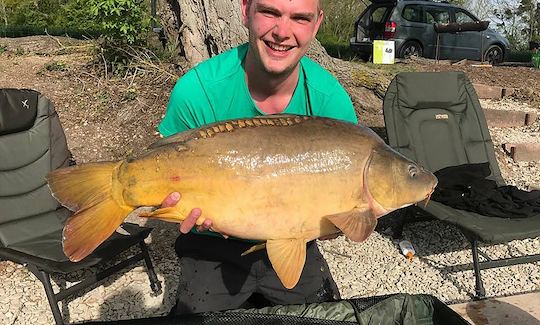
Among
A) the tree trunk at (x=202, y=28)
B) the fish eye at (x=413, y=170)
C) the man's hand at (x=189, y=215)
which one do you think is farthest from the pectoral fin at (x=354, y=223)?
the tree trunk at (x=202, y=28)

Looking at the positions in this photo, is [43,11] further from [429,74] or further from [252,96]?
[252,96]

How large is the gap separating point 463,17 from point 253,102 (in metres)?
10.4

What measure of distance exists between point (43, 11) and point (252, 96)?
16339 mm

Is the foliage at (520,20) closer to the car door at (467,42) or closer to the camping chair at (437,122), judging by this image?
the car door at (467,42)

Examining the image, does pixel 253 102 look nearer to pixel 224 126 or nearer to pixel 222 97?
pixel 222 97

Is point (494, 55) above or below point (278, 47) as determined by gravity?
below

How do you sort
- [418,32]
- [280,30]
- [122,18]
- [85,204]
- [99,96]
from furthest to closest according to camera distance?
[418,32] → [99,96] → [122,18] → [280,30] → [85,204]

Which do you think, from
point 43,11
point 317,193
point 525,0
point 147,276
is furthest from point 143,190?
point 525,0

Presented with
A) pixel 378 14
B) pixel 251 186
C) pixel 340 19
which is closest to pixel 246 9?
pixel 251 186

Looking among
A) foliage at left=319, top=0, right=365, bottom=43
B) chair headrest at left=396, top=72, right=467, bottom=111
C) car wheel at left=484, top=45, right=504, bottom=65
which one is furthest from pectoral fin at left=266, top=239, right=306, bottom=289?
foliage at left=319, top=0, right=365, bottom=43

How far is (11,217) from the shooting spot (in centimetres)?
278

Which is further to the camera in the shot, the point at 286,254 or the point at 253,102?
the point at 253,102

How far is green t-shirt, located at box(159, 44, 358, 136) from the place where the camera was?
1.54 meters

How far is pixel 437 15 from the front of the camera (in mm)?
9930
